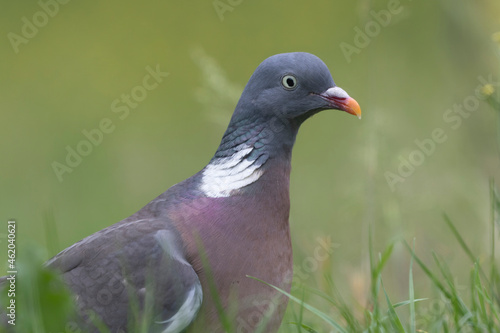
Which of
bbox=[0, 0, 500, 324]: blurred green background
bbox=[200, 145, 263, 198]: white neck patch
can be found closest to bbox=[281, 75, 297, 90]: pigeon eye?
bbox=[200, 145, 263, 198]: white neck patch

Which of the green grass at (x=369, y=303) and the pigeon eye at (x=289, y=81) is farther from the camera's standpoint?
the pigeon eye at (x=289, y=81)

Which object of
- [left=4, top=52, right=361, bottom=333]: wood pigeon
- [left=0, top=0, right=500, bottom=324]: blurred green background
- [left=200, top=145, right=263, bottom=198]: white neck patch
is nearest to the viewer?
[left=4, top=52, right=361, bottom=333]: wood pigeon

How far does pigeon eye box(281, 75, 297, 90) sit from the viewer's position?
368cm

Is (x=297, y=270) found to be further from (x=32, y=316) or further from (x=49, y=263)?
(x=32, y=316)

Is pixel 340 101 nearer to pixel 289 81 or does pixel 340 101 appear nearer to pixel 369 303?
pixel 289 81

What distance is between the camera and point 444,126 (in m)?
8.59

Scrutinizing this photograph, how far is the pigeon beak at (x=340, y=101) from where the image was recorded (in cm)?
366

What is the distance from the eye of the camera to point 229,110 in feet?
15.7

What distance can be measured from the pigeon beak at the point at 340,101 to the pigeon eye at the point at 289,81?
0.14 metres

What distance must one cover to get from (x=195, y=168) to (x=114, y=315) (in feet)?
16.3

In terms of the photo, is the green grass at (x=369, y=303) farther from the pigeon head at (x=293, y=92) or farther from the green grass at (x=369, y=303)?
the pigeon head at (x=293, y=92)

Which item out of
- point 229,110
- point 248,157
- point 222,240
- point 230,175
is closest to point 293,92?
point 248,157

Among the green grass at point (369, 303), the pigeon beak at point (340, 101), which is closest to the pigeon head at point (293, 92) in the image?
the pigeon beak at point (340, 101)

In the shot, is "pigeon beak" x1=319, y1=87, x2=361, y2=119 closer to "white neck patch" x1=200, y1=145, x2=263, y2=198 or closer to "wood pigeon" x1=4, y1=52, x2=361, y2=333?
"wood pigeon" x1=4, y1=52, x2=361, y2=333
